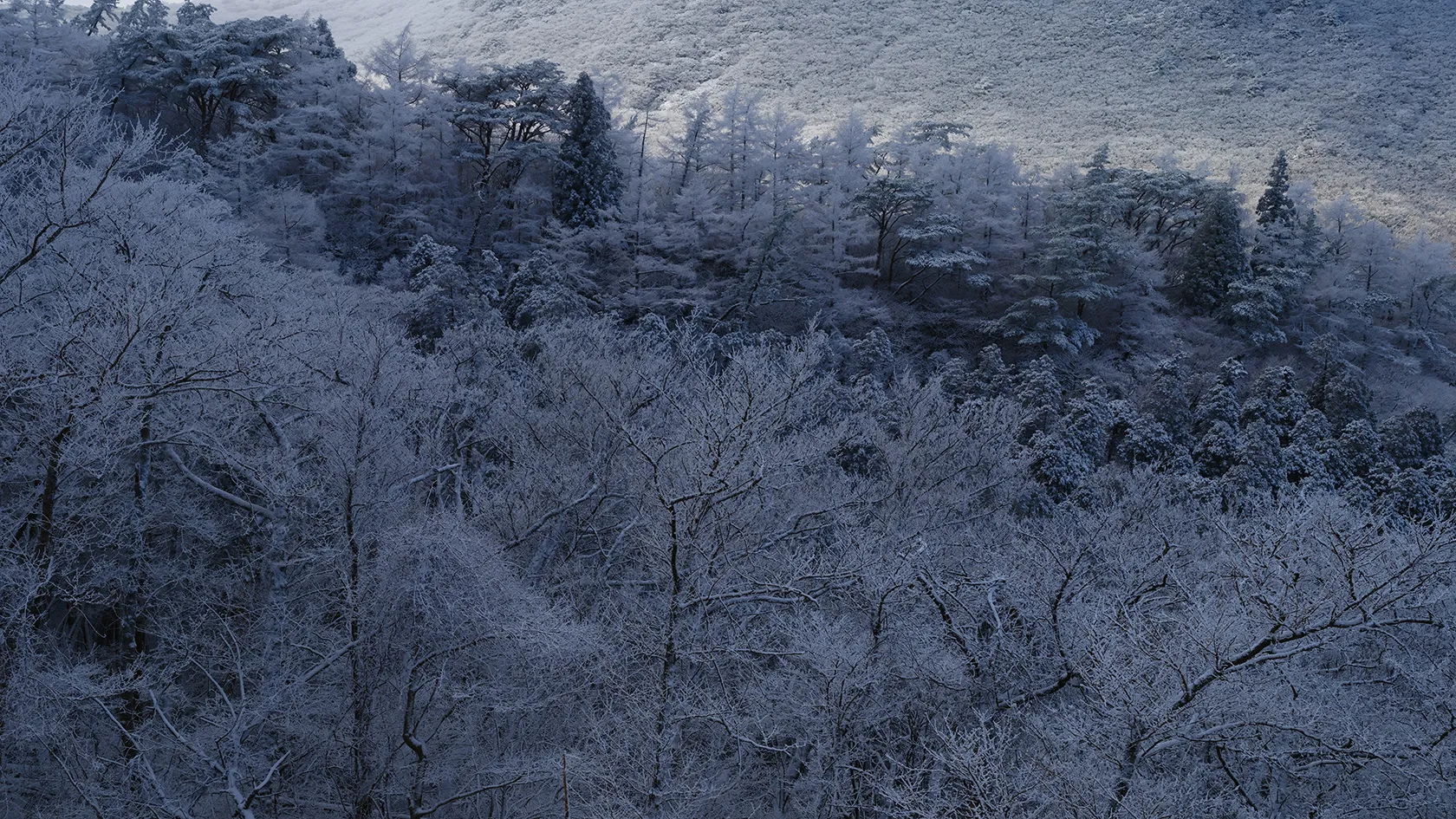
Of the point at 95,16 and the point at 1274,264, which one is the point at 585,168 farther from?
the point at 1274,264

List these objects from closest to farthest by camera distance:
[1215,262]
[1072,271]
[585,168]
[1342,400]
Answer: [1342,400] < [1072,271] < [585,168] < [1215,262]

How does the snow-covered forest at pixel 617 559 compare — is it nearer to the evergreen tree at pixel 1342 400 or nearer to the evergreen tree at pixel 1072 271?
the evergreen tree at pixel 1342 400

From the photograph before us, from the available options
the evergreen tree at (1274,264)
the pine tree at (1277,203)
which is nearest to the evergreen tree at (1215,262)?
the evergreen tree at (1274,264)

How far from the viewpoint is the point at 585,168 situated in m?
33.7

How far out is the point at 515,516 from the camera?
16438 millimetres

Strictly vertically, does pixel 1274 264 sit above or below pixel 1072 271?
below

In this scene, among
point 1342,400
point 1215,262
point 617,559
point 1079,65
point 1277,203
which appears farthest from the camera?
point 1079,65

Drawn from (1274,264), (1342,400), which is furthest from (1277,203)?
(1342,400)

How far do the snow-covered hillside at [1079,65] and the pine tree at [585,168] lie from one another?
21817 mm

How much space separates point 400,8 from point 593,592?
83.3 m

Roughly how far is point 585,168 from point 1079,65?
46796 millimetres

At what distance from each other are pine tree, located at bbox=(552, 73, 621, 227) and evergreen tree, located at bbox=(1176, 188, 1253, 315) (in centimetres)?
2390

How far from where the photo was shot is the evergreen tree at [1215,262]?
3438 cm

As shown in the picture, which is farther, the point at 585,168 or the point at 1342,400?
the point at 585,168
